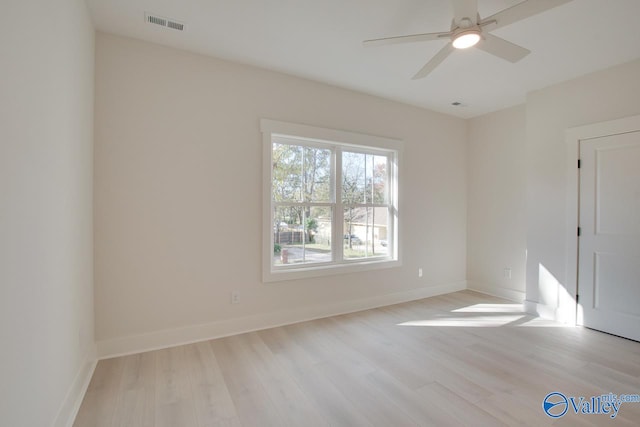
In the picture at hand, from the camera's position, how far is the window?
3.46m

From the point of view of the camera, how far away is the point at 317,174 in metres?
3.78

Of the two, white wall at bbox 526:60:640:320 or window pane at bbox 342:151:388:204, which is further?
window pane at bbox 342:151:388:204

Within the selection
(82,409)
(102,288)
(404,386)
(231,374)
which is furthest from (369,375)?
(102,288)

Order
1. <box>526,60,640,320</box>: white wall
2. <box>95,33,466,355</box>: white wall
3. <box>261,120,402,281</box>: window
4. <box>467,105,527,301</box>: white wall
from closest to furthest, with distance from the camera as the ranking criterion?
<box>95,33,466,355</box>: white wall → <box>526,60,640,320</box>: white wall → <box>261,120,402,281</box>: window → <box>467,105,527,301</box>: white wall

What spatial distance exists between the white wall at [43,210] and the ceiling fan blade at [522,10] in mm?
2405

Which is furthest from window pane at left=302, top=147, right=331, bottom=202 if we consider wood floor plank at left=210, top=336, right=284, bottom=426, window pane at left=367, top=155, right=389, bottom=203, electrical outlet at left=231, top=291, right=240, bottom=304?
wood floor plank at left=210, top=336, right=284, bottom=426

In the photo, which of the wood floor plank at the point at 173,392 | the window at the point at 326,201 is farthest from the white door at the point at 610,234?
the wood floor plank at the point at 173,392

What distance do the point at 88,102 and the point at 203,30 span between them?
1.10 meters

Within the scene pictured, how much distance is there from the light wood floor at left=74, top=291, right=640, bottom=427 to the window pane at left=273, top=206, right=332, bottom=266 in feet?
2.59

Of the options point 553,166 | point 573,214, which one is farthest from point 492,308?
point 553,166

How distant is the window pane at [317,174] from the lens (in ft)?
12.1

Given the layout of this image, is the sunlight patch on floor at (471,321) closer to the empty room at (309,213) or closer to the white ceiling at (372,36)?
the empty room at (309,213)

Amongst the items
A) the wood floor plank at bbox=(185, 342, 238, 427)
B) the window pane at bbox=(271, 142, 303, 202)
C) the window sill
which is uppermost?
the window pane at bbox=(271, 142, 303, 202)

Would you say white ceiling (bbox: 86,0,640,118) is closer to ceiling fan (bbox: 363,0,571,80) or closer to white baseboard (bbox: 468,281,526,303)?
ceiling fan (bbox: 363,0,571,80)
